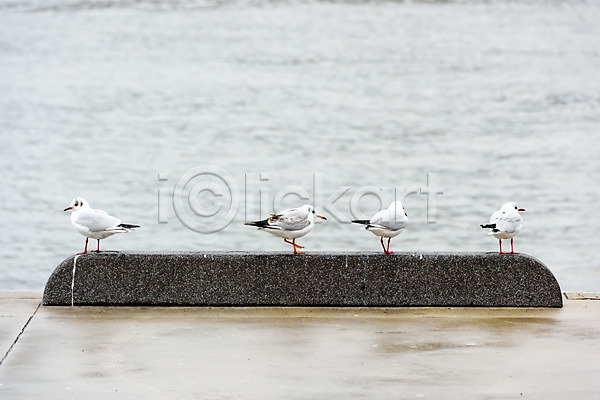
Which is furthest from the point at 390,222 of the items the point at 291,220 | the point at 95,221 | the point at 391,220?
the point at 95,221

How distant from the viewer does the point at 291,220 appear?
10.2 metres

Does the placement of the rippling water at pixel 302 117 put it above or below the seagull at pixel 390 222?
above

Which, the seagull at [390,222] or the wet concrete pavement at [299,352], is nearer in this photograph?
the wet concrete pavement at [299,352]

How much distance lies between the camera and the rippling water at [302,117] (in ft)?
82.4

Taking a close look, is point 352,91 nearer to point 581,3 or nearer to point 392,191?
point 392,191

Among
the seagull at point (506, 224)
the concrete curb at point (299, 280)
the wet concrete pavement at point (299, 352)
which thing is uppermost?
the seagull at point (506, 224)

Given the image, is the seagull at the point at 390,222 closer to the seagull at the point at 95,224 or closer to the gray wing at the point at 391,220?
the gray wing at the point at 391,220

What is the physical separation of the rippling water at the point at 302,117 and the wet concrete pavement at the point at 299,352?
341 inches

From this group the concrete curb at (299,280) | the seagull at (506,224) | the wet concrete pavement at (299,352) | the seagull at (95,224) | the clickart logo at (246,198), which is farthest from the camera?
the clickart logo at (246,198)

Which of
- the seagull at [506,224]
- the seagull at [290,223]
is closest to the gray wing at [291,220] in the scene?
the seagull at [290,223]

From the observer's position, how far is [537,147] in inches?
1463

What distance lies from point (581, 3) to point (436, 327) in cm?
7441

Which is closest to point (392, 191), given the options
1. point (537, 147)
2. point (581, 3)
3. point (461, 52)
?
point (537, 147)

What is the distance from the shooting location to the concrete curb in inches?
393
